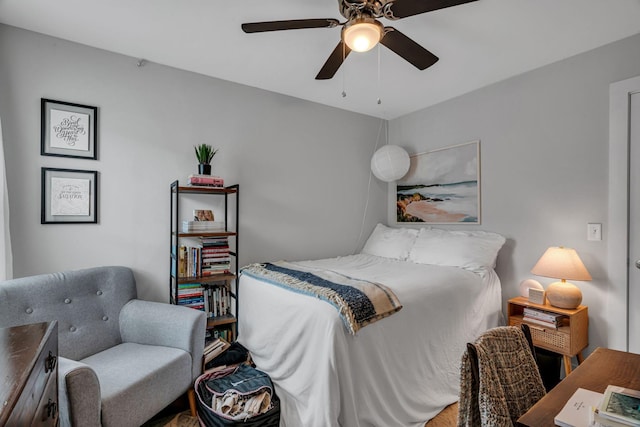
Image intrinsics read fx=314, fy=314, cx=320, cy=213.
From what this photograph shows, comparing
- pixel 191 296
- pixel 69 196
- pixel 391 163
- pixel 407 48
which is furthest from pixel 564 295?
pixel 69 196

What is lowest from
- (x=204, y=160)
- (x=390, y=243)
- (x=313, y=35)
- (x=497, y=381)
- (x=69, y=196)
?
(x=497, y=381)

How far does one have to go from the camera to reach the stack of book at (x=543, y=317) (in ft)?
7.03

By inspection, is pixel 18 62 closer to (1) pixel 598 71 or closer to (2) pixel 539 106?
(2) pixel 539 106

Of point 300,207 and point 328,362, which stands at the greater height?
point 300,207

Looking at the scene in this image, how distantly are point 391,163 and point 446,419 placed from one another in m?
2.21

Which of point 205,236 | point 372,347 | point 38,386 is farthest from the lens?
point 205,236

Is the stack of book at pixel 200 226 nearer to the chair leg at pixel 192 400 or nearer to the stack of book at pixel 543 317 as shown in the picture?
the chair leg at pixel 192 400

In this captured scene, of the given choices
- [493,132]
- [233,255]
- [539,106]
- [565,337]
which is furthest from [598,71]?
[233,255]

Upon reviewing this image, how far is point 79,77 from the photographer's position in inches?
85.1

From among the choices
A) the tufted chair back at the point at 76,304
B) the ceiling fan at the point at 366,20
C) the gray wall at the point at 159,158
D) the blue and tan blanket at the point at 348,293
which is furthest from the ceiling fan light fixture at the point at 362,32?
the tufted chair back at the point at 76,304

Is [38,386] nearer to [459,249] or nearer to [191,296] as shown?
[191,296]

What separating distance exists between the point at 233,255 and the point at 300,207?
32.8 inches

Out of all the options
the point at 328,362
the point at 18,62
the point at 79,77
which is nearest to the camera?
the point at 328,362

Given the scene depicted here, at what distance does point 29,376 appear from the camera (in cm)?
81
